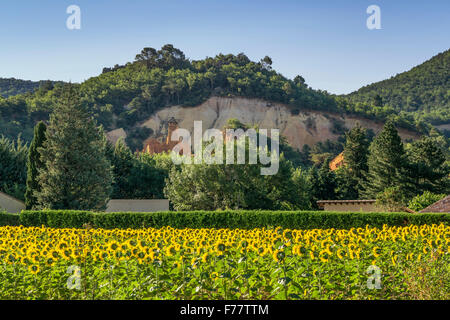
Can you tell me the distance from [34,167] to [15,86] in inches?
5423

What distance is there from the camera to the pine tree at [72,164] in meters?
34.1

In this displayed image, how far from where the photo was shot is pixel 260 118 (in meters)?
111

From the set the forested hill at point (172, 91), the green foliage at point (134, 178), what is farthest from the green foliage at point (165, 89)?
the green foliage at point (134, 178)

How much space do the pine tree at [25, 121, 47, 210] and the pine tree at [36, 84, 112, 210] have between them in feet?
1.26

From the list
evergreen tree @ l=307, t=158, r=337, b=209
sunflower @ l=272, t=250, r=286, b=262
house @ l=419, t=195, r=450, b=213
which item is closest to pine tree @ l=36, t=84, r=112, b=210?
house @ l=419, t=195, r=450, b=213

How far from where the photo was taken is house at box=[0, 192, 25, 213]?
33.4 meters

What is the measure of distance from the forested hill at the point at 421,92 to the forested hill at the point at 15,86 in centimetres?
9603

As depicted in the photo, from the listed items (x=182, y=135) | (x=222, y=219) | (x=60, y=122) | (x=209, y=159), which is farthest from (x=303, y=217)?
(x=182, y=135)

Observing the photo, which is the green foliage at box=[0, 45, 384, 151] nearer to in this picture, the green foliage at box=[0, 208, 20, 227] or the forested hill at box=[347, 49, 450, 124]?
the forested hill at box=[347, 49, 450, 124]

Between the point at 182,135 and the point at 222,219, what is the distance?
248 ft

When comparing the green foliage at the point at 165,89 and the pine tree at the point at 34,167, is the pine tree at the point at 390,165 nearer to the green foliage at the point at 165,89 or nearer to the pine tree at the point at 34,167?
the pine tree at the point at 34,167

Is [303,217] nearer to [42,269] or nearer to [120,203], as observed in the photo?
[42,269]

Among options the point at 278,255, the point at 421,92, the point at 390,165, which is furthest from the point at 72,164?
the point at 421,92

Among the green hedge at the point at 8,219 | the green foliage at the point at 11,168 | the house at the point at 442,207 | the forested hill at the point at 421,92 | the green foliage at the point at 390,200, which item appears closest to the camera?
the green hedge at the point at 8,219
